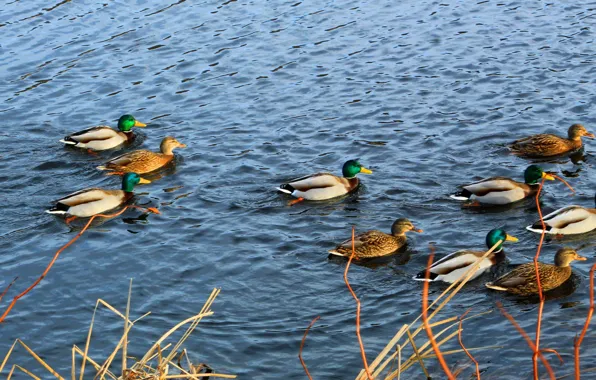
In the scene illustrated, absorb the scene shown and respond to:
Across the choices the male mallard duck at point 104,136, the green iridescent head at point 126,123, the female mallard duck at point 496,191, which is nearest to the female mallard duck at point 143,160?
the male mallard duck at point 104,136

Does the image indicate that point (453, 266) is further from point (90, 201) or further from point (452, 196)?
point (90, 201)

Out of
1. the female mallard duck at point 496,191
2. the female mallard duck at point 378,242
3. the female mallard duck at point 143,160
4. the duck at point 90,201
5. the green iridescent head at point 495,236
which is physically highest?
the duck at point 90,201

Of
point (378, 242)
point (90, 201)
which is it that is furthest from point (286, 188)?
point (90, 201)

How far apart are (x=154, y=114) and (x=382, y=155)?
4.17m

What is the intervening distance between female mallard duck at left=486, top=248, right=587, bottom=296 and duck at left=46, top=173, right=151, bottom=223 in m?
5.09

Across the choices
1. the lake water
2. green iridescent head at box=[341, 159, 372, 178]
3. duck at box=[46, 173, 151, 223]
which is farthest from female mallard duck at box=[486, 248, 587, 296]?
duck at box=[46, 173, 151, 223]

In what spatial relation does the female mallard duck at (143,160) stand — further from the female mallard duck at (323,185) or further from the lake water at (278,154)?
the female mallard duck at (323,185)

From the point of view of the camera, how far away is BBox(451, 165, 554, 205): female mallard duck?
12.3m

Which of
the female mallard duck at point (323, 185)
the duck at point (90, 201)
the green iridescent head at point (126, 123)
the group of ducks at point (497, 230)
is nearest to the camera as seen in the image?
the group of ducks at point (497, 230)

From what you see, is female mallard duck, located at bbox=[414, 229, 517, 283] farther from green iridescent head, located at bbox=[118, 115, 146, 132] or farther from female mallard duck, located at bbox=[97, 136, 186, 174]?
green iridescent head, located at bbox=[118, 115, 146, 132]

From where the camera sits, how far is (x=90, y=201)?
41.2 feet

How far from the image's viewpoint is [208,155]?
47.1 ft

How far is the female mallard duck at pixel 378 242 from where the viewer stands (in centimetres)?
1095

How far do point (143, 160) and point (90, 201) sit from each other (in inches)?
72.6
